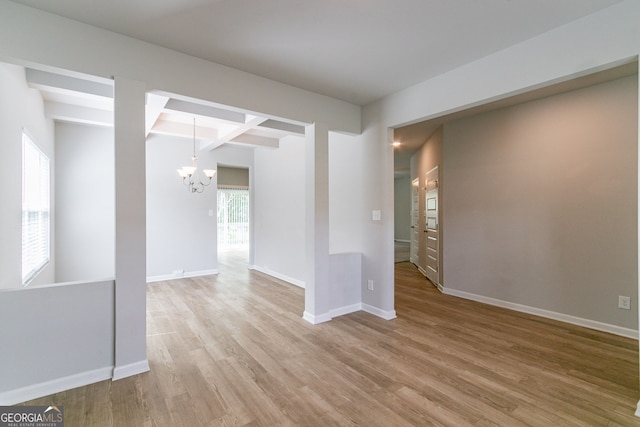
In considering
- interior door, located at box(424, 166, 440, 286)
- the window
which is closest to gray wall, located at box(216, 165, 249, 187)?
the window

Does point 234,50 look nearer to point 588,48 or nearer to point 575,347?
point 588,48

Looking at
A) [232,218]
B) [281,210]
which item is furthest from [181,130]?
[232,218]

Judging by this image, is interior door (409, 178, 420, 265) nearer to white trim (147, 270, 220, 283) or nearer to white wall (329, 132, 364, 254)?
white wall (329, 132, 364, 254)

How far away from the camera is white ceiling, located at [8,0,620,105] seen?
2.05 meters

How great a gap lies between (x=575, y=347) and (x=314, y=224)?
9.82 ft

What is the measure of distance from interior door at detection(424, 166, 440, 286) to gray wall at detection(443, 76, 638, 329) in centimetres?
43

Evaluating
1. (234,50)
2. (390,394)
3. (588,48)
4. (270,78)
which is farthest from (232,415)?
(588,48)

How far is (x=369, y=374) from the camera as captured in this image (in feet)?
7.93

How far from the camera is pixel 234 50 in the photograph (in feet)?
8.66

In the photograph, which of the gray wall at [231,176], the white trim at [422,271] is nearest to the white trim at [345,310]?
the white trim at [422,271]

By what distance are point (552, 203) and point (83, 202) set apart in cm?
726

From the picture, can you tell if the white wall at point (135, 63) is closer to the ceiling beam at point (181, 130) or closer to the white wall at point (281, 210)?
the white wall at point (281, 210)

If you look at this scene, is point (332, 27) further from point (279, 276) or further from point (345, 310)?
point (279, 276)

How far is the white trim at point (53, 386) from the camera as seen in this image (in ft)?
6.61
